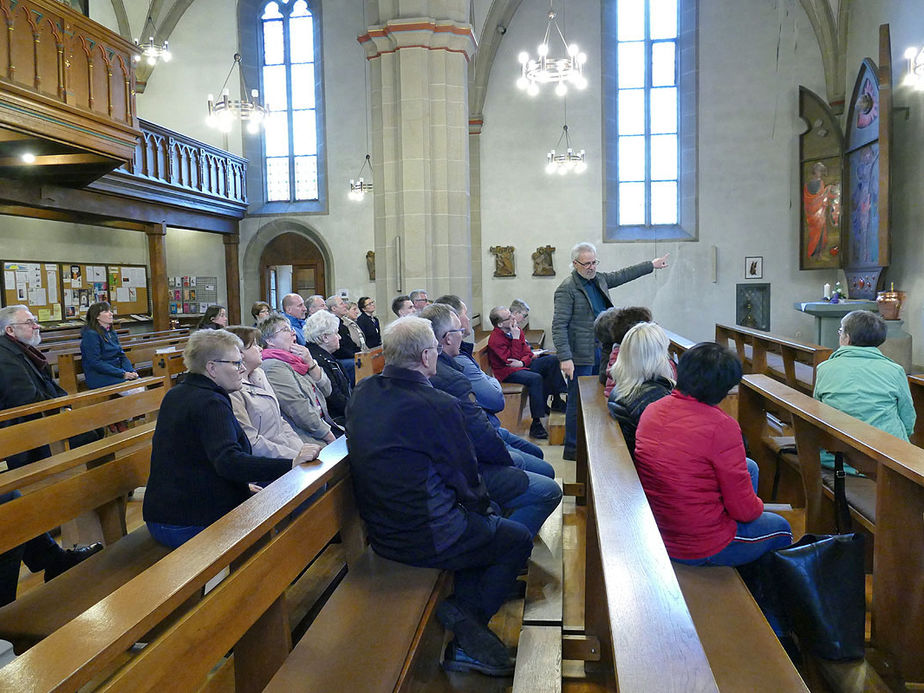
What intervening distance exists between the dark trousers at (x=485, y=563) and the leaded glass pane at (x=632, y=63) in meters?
13.2

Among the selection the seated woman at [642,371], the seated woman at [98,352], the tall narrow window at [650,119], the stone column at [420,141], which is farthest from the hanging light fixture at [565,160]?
the seated woman at [642,371]

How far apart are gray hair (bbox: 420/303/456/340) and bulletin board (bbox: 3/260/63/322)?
10628mm

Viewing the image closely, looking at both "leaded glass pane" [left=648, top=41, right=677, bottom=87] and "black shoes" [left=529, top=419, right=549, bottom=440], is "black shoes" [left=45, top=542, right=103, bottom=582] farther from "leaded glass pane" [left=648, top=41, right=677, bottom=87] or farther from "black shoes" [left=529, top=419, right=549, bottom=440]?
"leaded glass pane" [left=648, top=41, right=677, bottom=87]

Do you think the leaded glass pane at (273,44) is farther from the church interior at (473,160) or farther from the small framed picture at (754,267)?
the small framed picture at (754,267)

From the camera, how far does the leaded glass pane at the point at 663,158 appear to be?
14.2 m

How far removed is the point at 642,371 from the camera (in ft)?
10.8

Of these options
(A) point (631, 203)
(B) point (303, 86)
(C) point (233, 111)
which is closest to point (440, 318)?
(C) point (233, 111)

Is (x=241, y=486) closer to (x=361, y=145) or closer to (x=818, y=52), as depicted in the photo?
(x=361, y=145)

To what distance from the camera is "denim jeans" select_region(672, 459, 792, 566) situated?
8.74ft

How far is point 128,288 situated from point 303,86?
5.56 meters

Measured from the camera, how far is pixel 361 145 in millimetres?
14938

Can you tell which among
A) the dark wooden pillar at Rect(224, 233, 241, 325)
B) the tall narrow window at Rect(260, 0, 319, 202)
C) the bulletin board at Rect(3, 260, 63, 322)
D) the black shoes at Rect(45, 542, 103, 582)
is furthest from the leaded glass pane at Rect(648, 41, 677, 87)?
the black shoes at Rect(45, 542, 103, 582)

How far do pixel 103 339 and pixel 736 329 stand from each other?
6622mm

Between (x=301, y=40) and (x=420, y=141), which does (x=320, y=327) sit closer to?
(x=420, y=141)
